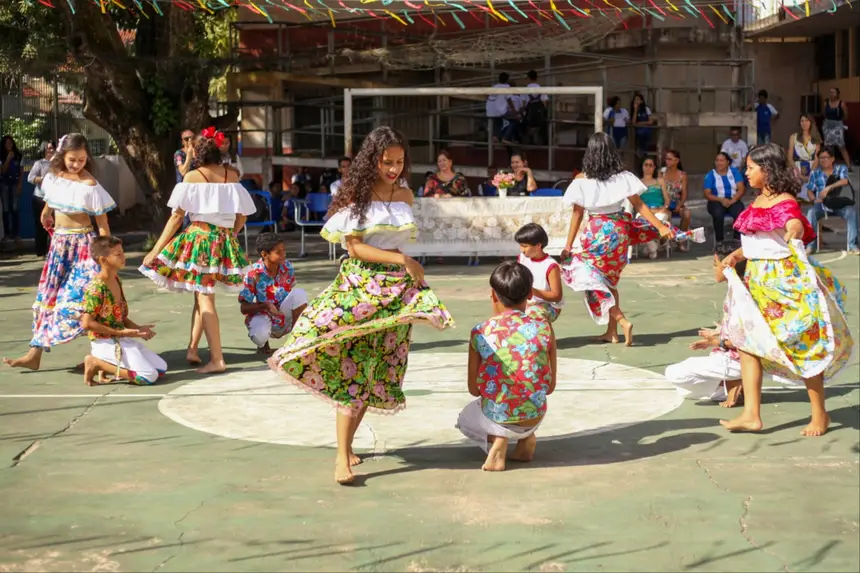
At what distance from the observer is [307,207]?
1700 centimetres

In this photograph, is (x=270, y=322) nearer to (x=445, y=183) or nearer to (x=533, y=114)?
(x=445, y=183)

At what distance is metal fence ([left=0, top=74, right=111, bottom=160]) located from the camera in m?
19.6

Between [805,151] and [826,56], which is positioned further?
[826,56]

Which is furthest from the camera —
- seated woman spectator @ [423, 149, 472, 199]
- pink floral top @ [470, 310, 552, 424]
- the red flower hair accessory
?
seated woman spectator @ [423, 149, 472, 199]

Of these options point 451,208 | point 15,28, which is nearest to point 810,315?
point 451,208

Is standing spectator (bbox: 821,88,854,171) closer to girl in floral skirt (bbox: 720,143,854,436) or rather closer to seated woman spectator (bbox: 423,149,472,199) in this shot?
seated woman spectator (bbox: 423,149,472,199)

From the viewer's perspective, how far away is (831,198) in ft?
52.4

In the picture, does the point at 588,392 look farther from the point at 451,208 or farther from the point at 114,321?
the point at 451,208

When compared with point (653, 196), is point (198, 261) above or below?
below

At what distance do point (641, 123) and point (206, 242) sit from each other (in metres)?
12.9

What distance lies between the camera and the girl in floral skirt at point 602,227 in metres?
9.37

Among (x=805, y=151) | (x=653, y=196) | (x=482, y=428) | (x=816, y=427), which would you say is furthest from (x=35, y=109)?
(x=816, y=427)

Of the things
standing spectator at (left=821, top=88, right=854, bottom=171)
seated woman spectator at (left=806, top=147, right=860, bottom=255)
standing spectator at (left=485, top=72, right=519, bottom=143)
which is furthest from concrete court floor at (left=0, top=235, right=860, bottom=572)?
standing spectator at (left=821, top=88, right=854, bottom=171)

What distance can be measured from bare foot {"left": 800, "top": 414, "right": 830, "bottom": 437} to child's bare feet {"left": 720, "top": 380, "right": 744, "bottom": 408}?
0.74 m
